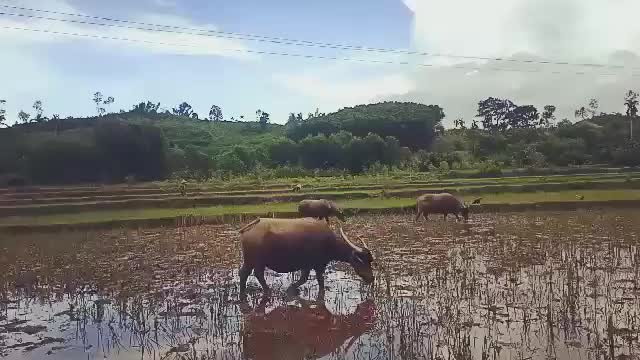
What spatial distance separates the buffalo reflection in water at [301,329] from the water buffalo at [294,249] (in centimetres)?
61

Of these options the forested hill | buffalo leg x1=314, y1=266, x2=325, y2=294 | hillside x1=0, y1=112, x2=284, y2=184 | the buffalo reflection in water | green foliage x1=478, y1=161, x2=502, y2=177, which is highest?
the forested hill

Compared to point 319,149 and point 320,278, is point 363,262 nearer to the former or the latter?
point 320,278

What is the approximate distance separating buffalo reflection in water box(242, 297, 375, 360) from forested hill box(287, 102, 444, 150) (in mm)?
59494

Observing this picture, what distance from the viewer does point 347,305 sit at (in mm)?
8016

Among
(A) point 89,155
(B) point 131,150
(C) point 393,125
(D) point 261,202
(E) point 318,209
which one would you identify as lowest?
(D) point 261,202

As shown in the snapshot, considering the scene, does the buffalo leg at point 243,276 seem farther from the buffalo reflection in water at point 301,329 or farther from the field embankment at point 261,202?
the field embankment at point 261,202

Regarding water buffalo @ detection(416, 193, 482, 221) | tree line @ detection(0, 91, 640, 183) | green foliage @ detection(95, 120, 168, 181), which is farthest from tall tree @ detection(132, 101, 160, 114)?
water buffalo @ detection(416, 193, 482, 221)

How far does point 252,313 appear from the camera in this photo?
7699 millimetres

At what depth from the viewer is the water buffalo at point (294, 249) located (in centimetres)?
855

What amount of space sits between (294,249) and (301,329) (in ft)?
6.09

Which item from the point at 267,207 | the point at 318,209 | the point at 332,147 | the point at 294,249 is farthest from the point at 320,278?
the point at 332,147

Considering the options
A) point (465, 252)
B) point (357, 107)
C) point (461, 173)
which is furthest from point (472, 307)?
point (357, 107)

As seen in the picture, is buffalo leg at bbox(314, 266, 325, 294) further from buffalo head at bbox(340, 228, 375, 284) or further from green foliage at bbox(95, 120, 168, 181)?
green foliage at bbox(95, 120, 168, 181)

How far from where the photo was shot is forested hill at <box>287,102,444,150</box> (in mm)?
67625
